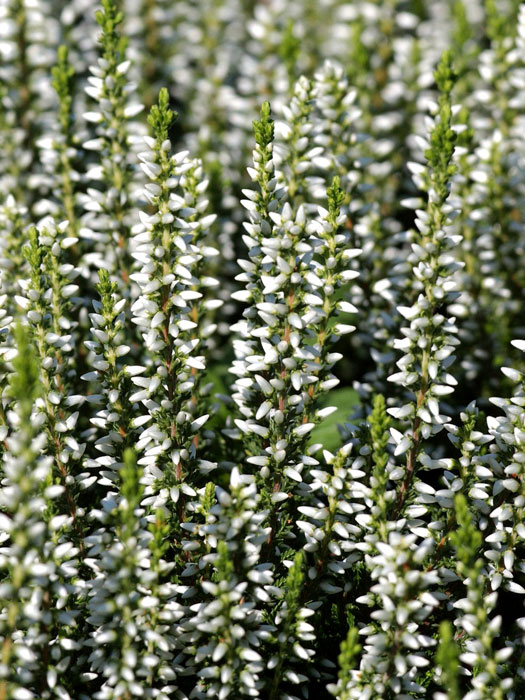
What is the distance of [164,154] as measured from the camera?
3049 millimetres

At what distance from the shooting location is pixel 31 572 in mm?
2510

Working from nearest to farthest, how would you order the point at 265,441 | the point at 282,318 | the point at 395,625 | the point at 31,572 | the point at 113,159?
the point at 31,572 < the point at 395,625 < the point at 282,318 < the point at 265,441 < the point at 113,159

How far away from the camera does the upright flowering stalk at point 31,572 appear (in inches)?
97.6

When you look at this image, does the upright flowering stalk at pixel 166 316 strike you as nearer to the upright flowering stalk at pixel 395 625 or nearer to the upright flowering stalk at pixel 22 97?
the upright flowering stalk at pixel 395 625

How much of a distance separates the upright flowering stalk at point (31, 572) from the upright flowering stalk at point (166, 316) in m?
0.46

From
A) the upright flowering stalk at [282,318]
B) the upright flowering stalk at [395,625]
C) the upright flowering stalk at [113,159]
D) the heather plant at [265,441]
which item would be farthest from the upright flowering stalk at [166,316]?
the upright flowering stalk at [395,625]

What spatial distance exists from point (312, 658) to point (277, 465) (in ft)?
2.81

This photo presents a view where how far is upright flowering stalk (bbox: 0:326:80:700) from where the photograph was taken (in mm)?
2479

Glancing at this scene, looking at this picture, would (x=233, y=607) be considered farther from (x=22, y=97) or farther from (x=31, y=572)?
(x=22, y=97)

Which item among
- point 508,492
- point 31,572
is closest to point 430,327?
point 508,492

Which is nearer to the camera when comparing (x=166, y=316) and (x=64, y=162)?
(x=166, y=316)

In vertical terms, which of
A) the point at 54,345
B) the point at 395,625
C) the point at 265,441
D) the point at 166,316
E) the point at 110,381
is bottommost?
the point at 395,625

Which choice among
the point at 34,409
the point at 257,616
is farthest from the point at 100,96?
the point at 257,616

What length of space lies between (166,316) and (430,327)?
3.62ft
